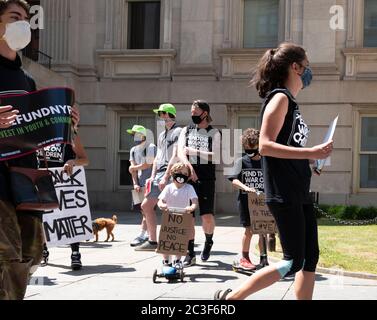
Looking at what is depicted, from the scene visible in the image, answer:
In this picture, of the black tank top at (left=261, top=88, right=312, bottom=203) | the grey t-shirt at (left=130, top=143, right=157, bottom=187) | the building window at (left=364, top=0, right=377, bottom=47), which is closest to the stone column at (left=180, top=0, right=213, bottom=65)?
the building window at (left=364, top=0, right=377, bottom=47)

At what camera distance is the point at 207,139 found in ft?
28.9

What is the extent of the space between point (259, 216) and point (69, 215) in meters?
2.54

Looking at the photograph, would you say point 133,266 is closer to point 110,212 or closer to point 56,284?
point 56,284

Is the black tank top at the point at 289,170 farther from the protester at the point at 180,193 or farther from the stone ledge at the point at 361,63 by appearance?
the stone ledge at the point at 361,63

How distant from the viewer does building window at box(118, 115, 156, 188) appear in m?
20.5

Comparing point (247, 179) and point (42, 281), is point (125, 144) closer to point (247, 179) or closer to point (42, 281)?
point (247, 179)

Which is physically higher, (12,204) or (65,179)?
(12,204)

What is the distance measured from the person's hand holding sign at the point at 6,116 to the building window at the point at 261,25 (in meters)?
16.6

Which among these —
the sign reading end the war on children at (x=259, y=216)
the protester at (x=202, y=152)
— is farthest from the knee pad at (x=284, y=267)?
the protester at (x=202, y=152)

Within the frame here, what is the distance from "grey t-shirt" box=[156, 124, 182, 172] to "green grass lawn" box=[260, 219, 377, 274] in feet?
6.70

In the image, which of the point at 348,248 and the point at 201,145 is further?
the point at 348,248

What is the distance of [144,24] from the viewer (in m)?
20.8

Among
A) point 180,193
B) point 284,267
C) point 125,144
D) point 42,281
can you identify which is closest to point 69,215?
point 42,281
